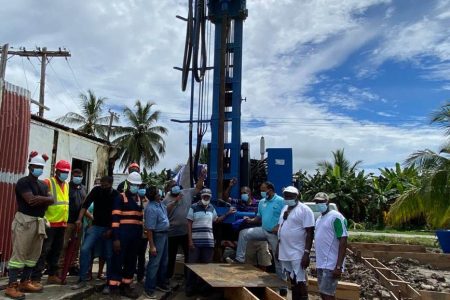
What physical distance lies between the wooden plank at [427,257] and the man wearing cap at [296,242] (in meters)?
7.59

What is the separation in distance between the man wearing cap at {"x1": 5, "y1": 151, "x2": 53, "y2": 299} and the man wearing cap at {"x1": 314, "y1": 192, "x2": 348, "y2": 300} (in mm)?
3616

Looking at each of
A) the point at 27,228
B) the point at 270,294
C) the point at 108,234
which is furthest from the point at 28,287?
the point at 270,294

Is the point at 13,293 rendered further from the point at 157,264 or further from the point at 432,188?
the point at 432,188

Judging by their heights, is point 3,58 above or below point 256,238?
above

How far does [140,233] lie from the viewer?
661cm

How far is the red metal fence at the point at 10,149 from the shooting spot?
6.86 meters

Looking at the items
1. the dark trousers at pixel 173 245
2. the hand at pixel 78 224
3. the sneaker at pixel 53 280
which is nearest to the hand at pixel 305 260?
the dark trousers at pixel 173 245

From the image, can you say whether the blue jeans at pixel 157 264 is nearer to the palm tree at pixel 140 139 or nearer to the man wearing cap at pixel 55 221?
the man wearing cap at pixel 55 221

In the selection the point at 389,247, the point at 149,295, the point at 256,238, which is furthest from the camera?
the point at 389,247

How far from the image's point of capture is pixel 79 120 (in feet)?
104

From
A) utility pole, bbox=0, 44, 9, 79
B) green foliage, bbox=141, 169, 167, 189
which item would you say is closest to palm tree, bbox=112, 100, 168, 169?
green foliage, bbox=141, 169, 167, 189

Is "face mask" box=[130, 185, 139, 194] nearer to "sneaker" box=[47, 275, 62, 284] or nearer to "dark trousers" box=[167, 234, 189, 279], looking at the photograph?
"dark trousers" box=[167, 234, 189, 279]

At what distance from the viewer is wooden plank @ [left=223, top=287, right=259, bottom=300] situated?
5.44m

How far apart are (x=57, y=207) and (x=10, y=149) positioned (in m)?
1.46
